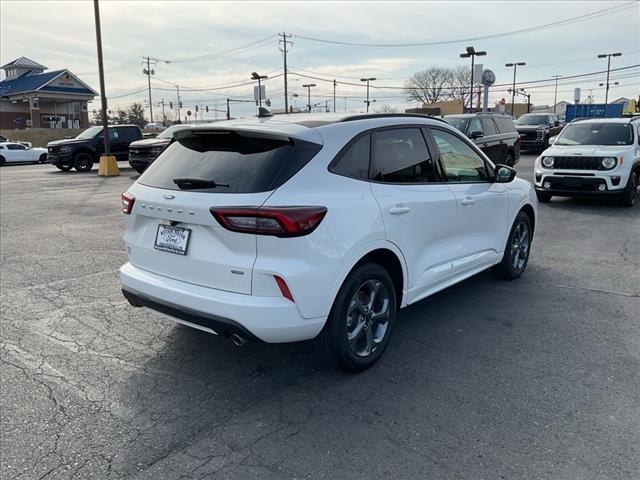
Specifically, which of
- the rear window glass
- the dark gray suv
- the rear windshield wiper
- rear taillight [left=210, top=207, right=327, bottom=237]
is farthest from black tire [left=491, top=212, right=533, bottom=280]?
the dark gray suv

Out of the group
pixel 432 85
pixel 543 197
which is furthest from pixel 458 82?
pixel 543 197

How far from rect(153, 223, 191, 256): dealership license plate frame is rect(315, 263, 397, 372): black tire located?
104 centimetres

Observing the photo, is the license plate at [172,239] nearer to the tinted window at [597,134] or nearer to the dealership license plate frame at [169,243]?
the dealership license plate frame at [169,243]

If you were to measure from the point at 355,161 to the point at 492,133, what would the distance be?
12.9 meters

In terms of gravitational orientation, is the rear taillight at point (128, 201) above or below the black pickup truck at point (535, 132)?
below

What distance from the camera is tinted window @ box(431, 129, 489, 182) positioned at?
4.73 m

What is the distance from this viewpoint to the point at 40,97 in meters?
59.2

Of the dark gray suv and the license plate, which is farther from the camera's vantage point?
the dark gray suv

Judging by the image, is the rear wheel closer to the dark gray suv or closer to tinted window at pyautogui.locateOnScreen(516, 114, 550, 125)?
the dark gray suv

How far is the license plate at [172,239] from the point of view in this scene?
3.50 m

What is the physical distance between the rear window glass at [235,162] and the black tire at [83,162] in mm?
20619

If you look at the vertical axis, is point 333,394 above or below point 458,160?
below

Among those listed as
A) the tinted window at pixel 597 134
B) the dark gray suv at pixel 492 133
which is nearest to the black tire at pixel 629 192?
the tinted window at pixel 597 134

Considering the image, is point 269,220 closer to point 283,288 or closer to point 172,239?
point 283,288
